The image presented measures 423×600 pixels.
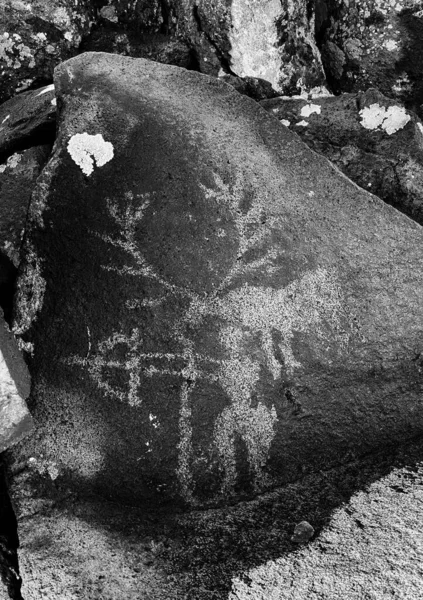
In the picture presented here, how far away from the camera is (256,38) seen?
87.4 inches

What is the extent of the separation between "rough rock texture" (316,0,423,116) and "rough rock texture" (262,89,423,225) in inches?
9.4

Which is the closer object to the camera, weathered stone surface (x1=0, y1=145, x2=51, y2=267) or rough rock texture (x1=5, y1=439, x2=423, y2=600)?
rough rock texture (x1=5, y1=439, x2=423, y2=600)

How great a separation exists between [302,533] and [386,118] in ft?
3.80

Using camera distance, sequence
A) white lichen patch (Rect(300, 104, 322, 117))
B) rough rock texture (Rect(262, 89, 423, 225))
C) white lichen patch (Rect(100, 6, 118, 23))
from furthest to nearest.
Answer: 1. white lichen patch (Rect(100, 6, 118, 23))
2. white lichen patch (Rect(300, 104, 322, 117))
3. rough rock texture (Rect(262, 89, 423, 225))

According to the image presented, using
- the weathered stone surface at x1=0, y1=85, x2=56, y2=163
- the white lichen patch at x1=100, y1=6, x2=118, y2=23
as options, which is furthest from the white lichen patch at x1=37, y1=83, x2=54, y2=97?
the white lichen patch at x1=100, y1=6, x2=118, y2=23

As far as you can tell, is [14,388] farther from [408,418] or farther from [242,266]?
[408,418]

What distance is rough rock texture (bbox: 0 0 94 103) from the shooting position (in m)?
2.28

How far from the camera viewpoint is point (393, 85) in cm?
230

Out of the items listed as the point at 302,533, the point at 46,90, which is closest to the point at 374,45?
the point at 46,90

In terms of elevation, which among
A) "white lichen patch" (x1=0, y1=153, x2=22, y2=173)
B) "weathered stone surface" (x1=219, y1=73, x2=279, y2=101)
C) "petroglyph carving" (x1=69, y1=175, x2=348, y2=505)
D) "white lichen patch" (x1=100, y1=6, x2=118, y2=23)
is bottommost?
"petroglyph carving" (x1=69, y1=175, x2=348, y2=505)

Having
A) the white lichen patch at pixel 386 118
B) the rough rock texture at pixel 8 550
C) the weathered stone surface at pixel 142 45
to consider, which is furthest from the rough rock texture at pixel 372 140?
the rough rock texture at pixel 8 550

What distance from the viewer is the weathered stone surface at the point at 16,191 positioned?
2084 mm

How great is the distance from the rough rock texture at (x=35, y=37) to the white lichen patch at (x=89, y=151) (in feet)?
2.08

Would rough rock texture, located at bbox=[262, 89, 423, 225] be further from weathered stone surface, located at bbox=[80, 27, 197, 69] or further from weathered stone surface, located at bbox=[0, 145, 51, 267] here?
weathered stone surface, located at bbox=[0, 145, 51, 267]
